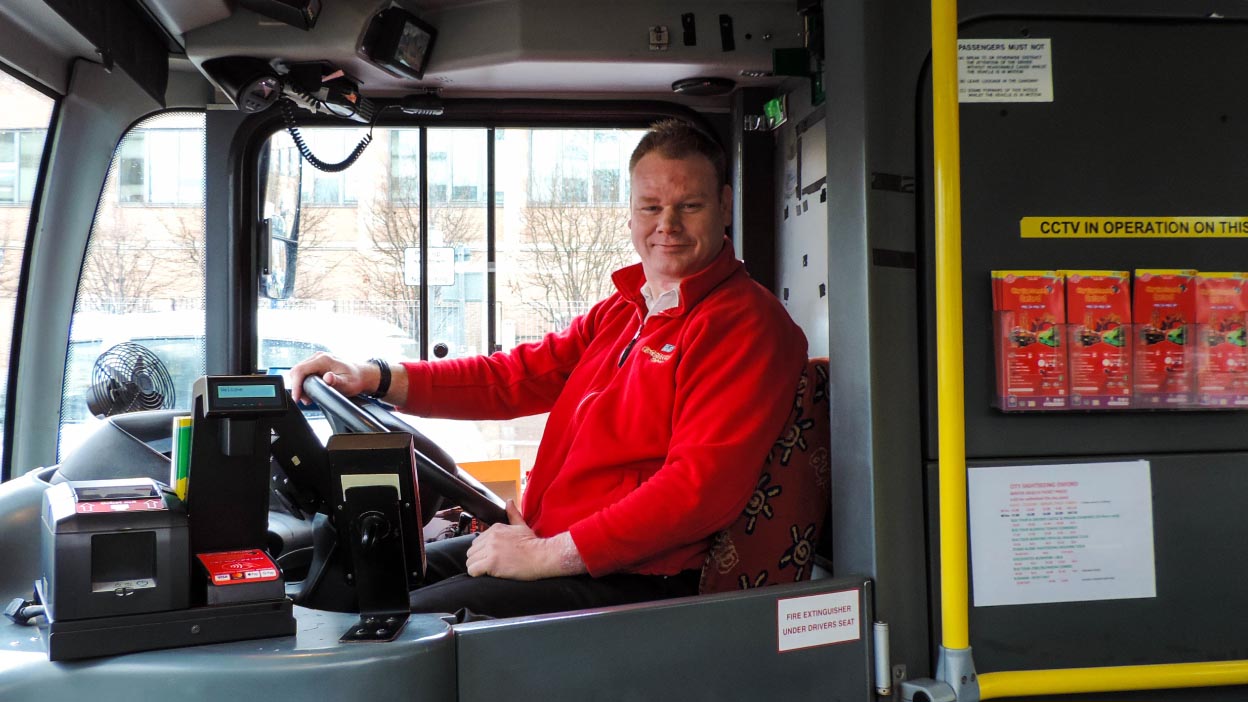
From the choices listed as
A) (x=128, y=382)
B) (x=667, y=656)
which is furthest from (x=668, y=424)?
(x=128, y=382)

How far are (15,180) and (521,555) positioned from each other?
2.23 meters

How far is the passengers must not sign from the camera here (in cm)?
167

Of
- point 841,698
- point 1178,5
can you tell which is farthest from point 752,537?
point 1178,5

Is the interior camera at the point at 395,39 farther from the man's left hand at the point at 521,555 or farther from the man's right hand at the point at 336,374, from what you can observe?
the man's left hand at the point at 521,555

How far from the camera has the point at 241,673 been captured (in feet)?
4.44

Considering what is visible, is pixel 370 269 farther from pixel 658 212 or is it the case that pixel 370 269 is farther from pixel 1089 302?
pixel 1089 302

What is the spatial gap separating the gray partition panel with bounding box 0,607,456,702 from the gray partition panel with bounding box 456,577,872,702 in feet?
0.29

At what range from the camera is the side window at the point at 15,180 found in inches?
114

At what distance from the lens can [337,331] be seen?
4141 mm

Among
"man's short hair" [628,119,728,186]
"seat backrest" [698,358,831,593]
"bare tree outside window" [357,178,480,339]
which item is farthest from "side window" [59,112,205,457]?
"seat backrest" [698,358,831,593]

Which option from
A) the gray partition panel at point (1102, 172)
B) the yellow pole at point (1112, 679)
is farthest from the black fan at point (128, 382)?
the yellow pole at point (1112, 679)

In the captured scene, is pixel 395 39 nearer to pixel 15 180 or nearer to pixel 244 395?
pixel 15 180

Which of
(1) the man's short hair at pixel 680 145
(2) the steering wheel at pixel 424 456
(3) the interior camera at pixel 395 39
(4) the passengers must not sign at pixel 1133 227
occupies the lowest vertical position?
(2) the steering wheel at pixel 424 456

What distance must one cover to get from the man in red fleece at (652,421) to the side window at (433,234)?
1384 mm
